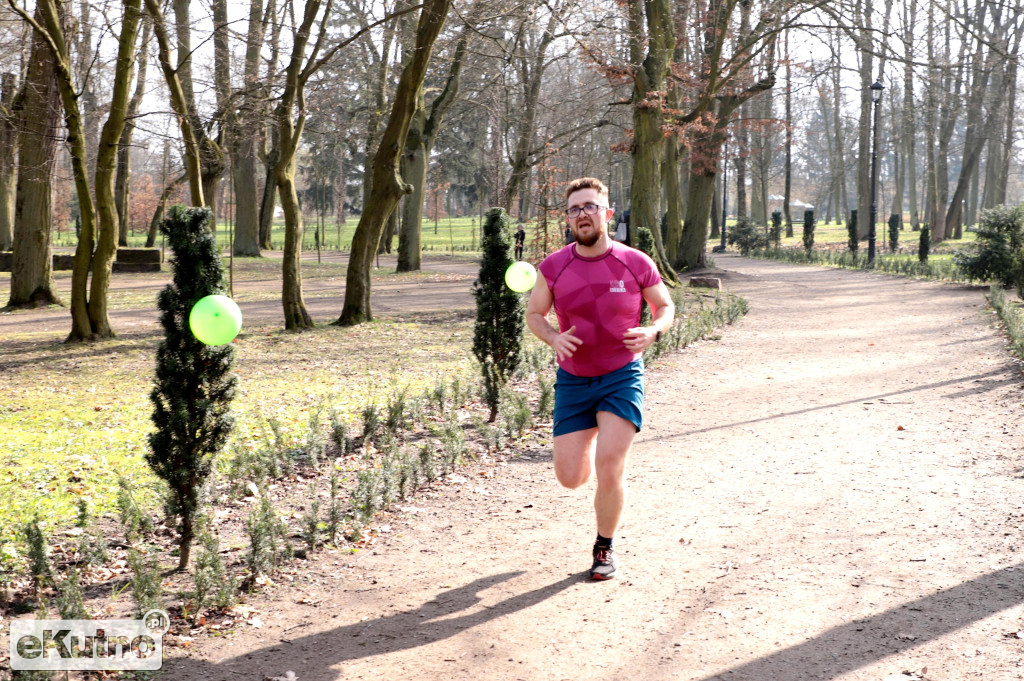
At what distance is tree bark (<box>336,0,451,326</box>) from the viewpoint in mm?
13781

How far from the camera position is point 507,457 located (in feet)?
24.7

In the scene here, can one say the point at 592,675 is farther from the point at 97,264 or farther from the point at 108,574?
the point at 97,264

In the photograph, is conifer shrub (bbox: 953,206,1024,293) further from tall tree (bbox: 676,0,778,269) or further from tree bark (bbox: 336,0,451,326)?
tree bark (bbox: 336,0,451,326)

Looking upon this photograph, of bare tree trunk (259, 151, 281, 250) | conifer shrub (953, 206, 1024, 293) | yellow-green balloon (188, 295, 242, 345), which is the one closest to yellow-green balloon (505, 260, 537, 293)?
yellow-green balloon (188, 295, 242, 345)

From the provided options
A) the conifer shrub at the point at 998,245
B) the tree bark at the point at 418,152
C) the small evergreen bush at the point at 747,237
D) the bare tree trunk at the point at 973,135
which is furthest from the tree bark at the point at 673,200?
the bare tree trunk at the point at 973,135

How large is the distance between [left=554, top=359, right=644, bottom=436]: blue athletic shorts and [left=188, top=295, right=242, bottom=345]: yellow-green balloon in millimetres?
1622

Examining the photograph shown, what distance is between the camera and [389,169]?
1431cm

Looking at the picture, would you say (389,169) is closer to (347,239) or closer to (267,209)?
(267,209)

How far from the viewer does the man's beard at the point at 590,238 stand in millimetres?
4594

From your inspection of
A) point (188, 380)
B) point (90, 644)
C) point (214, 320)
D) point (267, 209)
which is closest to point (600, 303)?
point (214, 320)

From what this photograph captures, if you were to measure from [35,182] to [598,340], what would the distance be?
14.2 m

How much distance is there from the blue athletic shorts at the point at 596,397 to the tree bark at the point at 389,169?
957cm

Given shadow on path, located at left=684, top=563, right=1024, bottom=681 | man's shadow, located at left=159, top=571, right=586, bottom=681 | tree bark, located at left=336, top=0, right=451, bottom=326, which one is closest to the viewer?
shadow on path, located at left=684, top=563, right=1024, bottom=681

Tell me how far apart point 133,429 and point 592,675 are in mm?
5640
